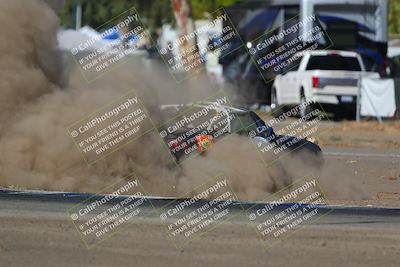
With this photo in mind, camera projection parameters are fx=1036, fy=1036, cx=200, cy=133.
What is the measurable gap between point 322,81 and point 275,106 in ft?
7.70

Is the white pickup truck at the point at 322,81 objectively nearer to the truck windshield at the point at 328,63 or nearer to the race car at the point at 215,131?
the truck windshield at the point at 328,63

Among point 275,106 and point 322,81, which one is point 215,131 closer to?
point 322,81

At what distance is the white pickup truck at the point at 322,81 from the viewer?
30281mm

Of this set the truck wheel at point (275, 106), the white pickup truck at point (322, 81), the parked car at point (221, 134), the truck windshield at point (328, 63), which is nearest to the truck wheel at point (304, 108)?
the white pickup truck at point (322, 81)

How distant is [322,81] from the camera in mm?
30281

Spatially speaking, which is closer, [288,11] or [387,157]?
[387,157]

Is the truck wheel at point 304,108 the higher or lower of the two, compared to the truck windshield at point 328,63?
lower

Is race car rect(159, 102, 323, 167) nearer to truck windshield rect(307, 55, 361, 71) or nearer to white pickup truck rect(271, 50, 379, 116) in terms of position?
white pickup truck rect(271, 50, 379, 116)

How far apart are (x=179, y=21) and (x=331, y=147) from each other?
1181 centimetres

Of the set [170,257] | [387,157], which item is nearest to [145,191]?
[170,257]

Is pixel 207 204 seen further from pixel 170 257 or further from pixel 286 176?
→ pixel 170 257

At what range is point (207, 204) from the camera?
13.1m

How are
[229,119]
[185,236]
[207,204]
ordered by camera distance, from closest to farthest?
[185,236], [207,204], [229,119]

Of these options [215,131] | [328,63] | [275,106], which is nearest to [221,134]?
[215,131]
